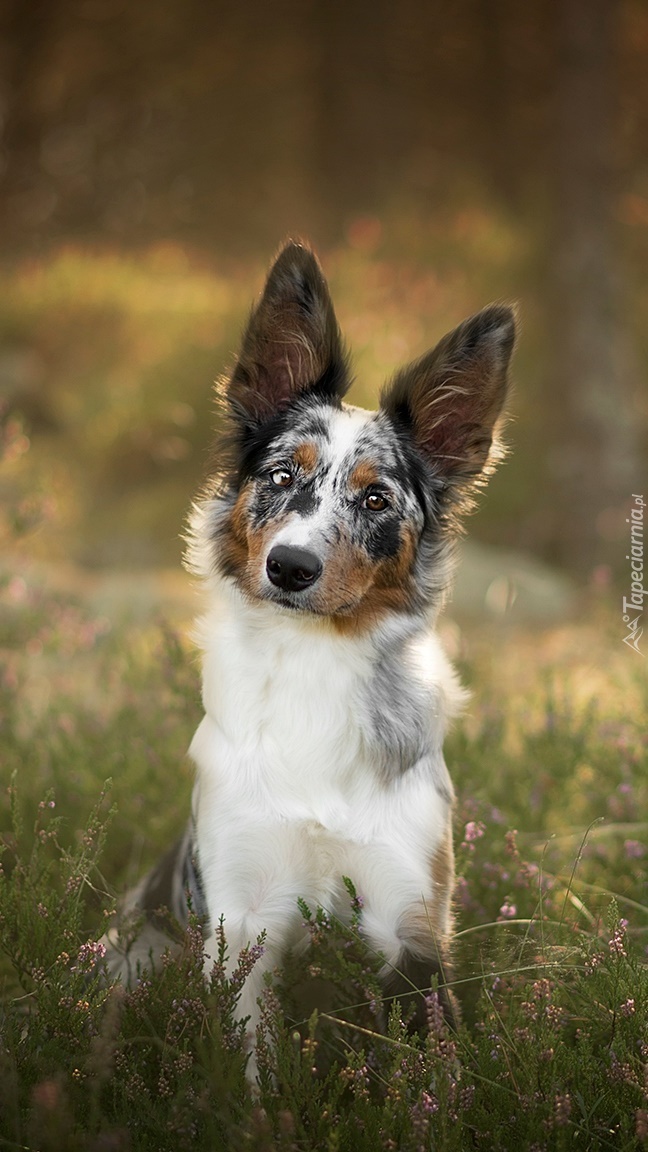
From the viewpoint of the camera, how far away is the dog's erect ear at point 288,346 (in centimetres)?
289

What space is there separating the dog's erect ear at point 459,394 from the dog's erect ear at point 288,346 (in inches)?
8.5

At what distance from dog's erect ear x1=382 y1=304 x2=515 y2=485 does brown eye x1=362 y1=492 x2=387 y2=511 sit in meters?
0.28

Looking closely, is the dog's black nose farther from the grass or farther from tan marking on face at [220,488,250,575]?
the grass

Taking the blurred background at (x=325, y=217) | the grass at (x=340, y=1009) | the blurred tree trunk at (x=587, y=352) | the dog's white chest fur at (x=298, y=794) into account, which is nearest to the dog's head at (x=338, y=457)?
the dog's white chest fur at (x=298, y=794)

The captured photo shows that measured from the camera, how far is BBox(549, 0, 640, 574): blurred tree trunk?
29.0 ft

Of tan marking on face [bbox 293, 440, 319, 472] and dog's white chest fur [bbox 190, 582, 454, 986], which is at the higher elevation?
tan marking on face [bbox 293, 440, 319, 472]

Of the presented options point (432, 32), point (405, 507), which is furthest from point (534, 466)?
point (405, 507)

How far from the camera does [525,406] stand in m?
10.1

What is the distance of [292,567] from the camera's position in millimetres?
2533

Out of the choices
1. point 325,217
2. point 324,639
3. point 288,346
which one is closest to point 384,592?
point 324,639

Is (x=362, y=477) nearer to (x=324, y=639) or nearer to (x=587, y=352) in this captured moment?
(x=324, y=639)

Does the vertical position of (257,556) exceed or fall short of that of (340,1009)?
it exceeds it

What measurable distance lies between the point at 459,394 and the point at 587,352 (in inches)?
264

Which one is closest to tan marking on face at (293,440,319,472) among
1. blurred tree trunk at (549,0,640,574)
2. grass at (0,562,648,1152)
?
grass at (0,562,648,1152)
